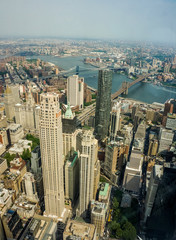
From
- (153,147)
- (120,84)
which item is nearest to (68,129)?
(153,147)

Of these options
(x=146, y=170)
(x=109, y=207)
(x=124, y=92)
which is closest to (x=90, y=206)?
(x=109, y=207)

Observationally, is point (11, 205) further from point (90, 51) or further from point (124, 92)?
point (90, 51)

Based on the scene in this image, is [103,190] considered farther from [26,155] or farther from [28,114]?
[28,114]

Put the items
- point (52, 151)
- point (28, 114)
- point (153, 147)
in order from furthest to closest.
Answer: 1. point (28, 114)
2. point (153, 147)
3. point (52, 151)

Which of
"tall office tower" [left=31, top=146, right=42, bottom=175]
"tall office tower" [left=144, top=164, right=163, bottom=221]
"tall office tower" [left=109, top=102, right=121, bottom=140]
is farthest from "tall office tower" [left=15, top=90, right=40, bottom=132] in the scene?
"tall office tower" [left=144, top=164, right=163, bottom=221]

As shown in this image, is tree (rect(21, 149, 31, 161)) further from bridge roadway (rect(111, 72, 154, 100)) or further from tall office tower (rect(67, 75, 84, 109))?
bridge roadway (rect(111, 72, 154, 100))

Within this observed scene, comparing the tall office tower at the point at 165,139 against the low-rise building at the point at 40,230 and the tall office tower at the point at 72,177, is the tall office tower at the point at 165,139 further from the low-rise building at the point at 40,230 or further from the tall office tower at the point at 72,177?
the low-rise building at the point at 40,230

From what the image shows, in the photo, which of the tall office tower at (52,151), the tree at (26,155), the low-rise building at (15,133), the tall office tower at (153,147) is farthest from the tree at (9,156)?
the tall office tower at (153,147)
